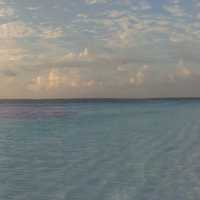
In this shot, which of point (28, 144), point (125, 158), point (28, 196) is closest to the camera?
point (28, 196)

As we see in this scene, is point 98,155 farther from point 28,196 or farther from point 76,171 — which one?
point 28,196

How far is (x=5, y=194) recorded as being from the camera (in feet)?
27.6

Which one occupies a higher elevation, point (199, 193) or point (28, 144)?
point (199, 193)

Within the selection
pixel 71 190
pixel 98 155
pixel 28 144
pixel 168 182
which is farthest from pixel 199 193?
pixel 28 144

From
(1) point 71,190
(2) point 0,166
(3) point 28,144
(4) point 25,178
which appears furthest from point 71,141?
(1) point 71,190

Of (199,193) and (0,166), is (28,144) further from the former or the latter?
(199,193)

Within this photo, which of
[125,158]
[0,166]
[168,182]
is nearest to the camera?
[168,182]

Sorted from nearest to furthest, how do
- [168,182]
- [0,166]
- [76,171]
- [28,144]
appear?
1. [168,182]
2. [76,171]
3. [0,166]
4. [28,144]

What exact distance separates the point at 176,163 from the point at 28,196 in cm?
564

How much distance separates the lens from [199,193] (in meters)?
8.33

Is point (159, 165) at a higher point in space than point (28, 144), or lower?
higher

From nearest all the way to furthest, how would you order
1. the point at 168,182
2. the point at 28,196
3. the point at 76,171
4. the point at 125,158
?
the point at 28,196 → the point at 168,182 → the point at 76,171 → the point at 125,158

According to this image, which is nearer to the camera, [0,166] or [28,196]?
[28,196]

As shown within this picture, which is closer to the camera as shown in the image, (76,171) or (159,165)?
(76,171)
